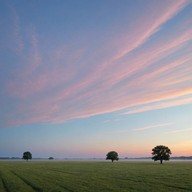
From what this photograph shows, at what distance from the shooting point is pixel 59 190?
35.7 meters

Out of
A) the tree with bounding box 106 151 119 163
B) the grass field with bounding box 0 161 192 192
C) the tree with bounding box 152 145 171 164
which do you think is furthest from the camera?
the tree with bounding box 106 151 119 163

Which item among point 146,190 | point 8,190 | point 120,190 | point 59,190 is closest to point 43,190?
point 59,190

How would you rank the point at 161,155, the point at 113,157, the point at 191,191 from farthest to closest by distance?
the point at 113,157 → the point at 161,155 → the point at 191,191

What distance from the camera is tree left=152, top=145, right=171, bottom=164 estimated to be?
155 m

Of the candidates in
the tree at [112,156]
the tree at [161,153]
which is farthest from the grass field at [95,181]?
the tree at [112,156]

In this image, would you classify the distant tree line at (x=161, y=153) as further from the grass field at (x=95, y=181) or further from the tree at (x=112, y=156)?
the grass field at (x=95, y=181)

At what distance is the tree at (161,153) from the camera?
155 metres

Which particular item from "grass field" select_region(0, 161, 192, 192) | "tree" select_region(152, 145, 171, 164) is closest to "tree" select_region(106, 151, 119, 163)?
"tree" select_region(152, 145, 171, 164)

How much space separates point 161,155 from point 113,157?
45625 mm

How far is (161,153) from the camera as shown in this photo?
511 feet

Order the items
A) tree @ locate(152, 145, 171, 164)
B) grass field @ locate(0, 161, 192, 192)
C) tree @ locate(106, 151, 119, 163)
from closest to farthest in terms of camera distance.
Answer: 1. grass field @ locate(0, 161, 192, 192)
2. tree @ locate(152, 145, 171, 164)
3. tree @ locate(106, 151, 119, 163)

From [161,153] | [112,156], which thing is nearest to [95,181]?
[161,153]

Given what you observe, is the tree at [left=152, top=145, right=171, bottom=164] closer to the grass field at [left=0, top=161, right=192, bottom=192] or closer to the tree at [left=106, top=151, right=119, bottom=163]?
the tree at [left=106, top=151, right=119, bottom=163]

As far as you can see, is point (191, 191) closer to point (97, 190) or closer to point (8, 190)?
point (97, 190)
